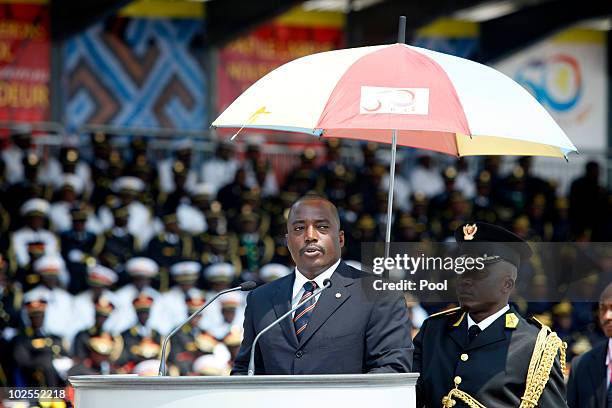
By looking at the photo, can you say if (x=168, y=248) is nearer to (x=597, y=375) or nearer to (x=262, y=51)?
(x=262, y=51)

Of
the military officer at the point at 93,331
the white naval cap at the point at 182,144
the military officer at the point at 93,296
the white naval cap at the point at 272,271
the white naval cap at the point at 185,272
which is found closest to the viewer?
the military officer at the point at 93,331

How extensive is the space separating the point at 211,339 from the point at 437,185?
508 centimetres

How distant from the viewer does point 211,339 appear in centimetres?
1264

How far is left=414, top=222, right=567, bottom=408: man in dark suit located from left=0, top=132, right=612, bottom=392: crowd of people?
5.51m

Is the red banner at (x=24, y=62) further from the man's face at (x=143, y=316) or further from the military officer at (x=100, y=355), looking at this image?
the military officer at (x=100, y=355)

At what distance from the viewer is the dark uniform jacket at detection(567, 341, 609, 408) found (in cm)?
757

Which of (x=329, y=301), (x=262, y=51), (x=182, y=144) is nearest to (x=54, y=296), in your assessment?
(x=182, y=144)

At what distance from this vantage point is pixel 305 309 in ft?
18.5

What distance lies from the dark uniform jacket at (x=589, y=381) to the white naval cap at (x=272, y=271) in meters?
6.24

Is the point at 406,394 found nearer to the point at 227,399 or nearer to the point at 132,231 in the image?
the point at 227,399

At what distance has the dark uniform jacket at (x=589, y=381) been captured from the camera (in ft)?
24.8

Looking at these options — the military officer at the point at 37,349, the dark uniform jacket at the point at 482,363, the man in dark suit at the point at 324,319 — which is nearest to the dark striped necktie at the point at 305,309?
the man in dark suit at the point at 324,319

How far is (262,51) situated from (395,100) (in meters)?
12.4

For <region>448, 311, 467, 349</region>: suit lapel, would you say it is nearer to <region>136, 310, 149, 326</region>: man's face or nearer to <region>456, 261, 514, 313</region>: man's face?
<region>456, 261, 514, 313</region>: man's face
